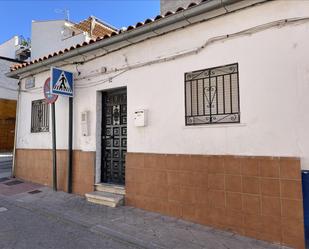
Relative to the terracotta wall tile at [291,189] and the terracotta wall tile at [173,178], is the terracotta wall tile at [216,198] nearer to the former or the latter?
the terracotta wall tile at [173,178]

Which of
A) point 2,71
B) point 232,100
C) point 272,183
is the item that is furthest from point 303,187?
point 2,71

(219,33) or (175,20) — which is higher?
(175,20)

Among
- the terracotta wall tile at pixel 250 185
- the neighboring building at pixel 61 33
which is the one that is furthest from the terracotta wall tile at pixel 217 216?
the neighboring building at pixel 61 33

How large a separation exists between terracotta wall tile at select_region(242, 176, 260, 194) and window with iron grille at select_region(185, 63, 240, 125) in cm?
94

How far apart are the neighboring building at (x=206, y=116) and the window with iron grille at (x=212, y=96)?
18 millimetres

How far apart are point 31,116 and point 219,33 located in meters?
6.65

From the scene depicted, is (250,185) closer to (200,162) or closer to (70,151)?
(200,162)

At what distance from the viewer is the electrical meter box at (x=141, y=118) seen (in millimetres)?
5520

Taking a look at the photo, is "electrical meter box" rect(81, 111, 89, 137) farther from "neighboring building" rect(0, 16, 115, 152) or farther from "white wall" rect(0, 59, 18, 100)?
"white wall" rect(0, 59, 18, 100)

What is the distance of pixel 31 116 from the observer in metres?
→ 8.69

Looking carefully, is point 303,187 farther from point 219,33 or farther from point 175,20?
point 175,20

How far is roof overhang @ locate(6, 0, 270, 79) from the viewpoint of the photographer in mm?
4363

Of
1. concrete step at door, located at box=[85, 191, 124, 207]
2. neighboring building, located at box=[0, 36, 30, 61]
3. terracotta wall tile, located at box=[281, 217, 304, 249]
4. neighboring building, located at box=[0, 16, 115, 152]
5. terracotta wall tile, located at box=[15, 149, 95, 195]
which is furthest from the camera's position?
neighboring building, located at box=[0, 36, 30, 61]

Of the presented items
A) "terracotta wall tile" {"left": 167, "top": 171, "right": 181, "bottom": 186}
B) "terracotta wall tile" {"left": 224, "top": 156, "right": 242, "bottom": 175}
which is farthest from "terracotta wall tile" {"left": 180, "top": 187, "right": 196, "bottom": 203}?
"terracotta wall tile" {"left": 224, "top": 156, "right": 242, "bottom": 175}
